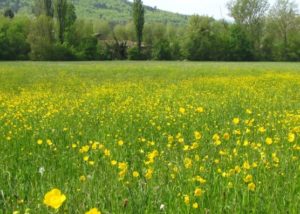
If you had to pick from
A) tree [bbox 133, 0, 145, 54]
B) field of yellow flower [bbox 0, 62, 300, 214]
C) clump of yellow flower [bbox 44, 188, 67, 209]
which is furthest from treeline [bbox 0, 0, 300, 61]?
clump of yellow flower [bbox 44, 188, 67, 209]

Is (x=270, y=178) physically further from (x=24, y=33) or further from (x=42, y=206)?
(x=24, y=33)

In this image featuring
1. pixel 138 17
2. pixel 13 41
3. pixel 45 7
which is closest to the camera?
pixel 13 41

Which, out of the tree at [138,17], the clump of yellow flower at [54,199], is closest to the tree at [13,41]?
the tree at [138,17]

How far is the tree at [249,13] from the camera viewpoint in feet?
301

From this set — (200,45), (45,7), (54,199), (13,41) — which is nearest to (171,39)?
(200,45)

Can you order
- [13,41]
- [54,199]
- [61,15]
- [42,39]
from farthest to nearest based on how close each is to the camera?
[61,15] → [13,41] → [42,39] → [54,199]

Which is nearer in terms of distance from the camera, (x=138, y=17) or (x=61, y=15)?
(x=61, y=15)

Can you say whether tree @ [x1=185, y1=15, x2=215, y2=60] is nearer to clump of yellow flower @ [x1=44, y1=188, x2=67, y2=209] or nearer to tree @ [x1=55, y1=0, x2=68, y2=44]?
tree @ [x1=55, y1=0, x2=68, y2=44]

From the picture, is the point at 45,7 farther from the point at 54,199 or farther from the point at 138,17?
the point at 54,199

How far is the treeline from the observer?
75.2 meters

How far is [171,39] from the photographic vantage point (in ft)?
291

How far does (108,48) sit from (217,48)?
20222mm

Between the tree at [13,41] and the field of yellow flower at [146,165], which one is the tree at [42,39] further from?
the field of yellow flower at [146,165]

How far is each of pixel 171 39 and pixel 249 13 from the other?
17.7 meters
